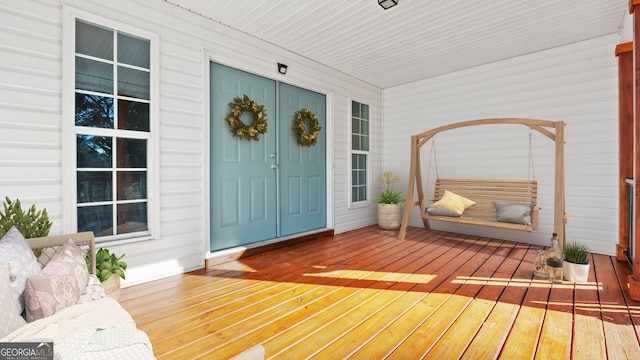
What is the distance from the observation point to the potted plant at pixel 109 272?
2176 millimetres

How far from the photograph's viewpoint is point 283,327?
1922 mm

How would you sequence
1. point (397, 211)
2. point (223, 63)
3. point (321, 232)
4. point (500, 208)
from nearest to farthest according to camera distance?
1. point (223, 63)
2. point (500, 208)
3. point (321, 232)
4. point (397, 211)

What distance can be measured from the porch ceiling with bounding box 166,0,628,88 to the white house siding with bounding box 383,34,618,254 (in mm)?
280

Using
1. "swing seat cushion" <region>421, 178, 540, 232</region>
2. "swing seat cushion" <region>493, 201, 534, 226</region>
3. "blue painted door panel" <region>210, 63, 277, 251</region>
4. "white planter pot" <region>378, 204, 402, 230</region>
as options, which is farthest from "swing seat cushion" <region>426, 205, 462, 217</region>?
"blue painted door panel" <region>210, 63, 277, 251</region>

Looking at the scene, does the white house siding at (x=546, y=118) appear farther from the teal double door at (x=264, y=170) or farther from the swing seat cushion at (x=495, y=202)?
the teal double door at (x=264, y=170)

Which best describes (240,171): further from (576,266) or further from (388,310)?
(576,266)

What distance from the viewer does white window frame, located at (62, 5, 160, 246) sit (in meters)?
2.35

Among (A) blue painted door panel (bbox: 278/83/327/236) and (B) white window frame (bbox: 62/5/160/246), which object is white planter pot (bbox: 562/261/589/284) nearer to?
(A) blue painted door panel (bbox: 278/83/327/236)

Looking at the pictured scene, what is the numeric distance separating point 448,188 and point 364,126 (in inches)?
71.6

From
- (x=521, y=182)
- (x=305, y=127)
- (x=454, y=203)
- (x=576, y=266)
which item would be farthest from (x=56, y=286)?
(x=521, y=182)

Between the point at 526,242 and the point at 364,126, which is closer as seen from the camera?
the point at 526,242

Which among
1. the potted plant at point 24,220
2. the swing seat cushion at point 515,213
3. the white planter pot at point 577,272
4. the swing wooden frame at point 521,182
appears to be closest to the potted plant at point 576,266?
the white planter pot at point 577,272

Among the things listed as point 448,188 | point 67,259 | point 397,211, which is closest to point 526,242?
point 448,188

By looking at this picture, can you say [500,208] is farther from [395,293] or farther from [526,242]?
[395,293]
